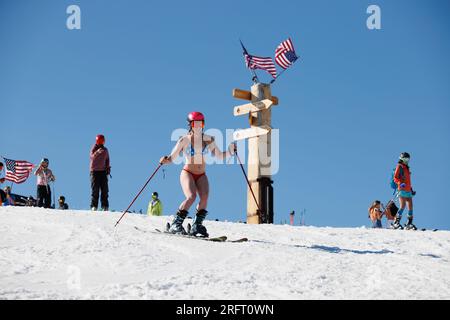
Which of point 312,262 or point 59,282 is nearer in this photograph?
point 59,282

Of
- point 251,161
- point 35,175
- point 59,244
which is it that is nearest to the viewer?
point 59,244

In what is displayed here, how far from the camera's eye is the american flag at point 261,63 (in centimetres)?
1348

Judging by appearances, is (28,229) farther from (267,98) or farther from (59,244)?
(267,98)

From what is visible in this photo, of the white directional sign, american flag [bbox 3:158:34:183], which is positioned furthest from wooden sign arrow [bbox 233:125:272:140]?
american flag [bbox 3:158:34:183]

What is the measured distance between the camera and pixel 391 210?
49.9 feet

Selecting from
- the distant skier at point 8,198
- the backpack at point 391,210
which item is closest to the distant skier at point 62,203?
the distant skier at point 8,198

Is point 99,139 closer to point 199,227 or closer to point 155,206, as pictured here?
point 155,206

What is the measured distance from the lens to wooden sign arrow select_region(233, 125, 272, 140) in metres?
11.4

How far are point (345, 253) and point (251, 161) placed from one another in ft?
17.5

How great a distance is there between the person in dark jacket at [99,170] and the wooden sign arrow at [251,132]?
2897 mm

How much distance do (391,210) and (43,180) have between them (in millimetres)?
9535

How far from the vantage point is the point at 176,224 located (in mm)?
7496
